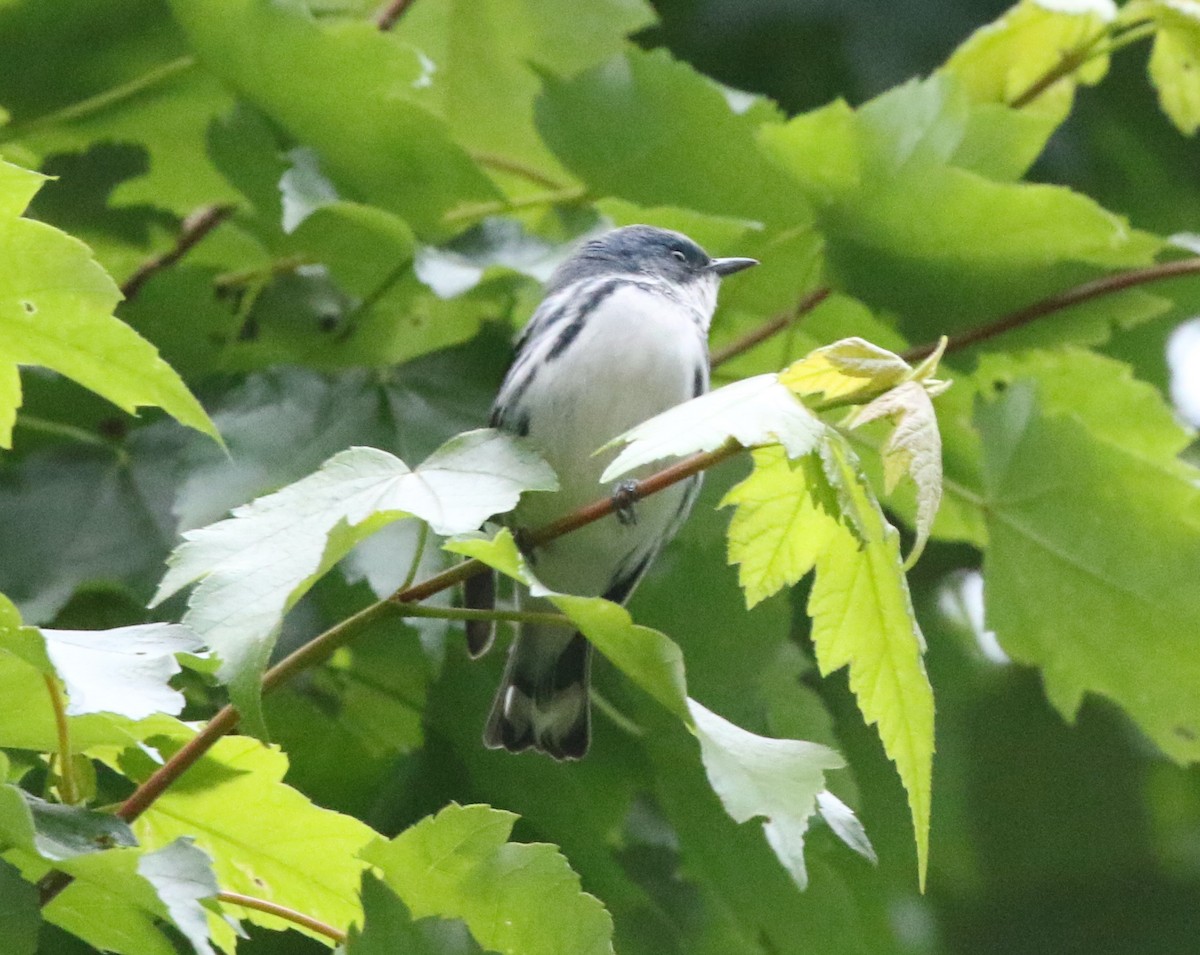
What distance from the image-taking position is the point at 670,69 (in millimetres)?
1693

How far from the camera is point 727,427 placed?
0.84m

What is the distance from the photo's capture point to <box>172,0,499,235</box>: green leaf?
153 centimetres

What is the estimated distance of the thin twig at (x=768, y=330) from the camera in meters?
1.72

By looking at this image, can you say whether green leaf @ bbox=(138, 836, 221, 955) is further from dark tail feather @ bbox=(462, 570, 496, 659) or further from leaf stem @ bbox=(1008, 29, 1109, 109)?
leaf stem @ bbox=(1008, 29, 1109, 109)

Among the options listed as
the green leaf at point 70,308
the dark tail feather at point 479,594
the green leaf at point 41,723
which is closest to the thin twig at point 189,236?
the dark tail feather at point 479,594

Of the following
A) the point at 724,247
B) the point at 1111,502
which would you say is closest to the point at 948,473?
the point at 1111,502

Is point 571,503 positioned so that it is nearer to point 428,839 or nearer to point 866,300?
point 866,300

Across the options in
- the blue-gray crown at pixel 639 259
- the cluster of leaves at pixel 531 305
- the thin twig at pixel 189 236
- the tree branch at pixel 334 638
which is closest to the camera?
the tree branch at pixel 334 638

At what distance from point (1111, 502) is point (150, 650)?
3.30 ft

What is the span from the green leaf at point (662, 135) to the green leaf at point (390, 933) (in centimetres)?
99

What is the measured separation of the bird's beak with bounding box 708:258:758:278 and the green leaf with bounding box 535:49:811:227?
0.05m

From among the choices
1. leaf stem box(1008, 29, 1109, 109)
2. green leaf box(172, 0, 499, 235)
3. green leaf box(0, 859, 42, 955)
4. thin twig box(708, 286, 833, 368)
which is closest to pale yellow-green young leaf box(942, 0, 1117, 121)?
leaf stem box(1008, 29, 1109, 109)

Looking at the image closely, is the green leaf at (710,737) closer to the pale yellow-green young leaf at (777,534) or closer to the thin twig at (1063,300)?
the pale yellow-green young leaf at (777,534)

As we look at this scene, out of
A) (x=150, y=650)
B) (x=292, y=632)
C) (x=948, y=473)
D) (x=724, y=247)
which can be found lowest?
(x=948, y=473)
